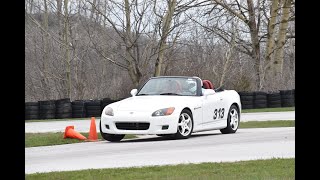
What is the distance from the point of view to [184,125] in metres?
16.7

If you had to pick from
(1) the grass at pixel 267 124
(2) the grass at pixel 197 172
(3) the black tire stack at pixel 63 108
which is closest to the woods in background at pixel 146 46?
(3) the black tire stack at pixel 63 108

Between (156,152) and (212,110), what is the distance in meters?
4.46

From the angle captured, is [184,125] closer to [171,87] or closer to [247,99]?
[171,87]

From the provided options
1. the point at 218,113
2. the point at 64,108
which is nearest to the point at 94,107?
the point at 64,108

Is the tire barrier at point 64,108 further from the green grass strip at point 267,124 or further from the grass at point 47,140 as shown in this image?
the grass at point 47,140

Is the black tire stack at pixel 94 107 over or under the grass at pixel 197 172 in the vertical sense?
over

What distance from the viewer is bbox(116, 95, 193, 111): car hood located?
16.4 meters

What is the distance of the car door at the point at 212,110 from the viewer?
1758 cm

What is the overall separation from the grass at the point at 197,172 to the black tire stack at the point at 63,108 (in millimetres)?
19399

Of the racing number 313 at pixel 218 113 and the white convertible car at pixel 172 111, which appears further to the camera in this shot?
the racing number 313 at pixel 218 113

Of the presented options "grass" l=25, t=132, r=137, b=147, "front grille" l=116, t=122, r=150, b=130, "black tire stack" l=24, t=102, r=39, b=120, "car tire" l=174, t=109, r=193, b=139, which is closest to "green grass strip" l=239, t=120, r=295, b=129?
"grass" l=25, t=132, r=137, b=147

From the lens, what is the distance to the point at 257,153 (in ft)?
42.9

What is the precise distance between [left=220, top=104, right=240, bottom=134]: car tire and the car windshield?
1.28 metres
